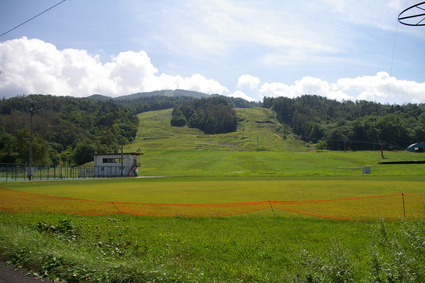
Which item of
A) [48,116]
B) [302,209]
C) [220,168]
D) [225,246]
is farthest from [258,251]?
[48,116]

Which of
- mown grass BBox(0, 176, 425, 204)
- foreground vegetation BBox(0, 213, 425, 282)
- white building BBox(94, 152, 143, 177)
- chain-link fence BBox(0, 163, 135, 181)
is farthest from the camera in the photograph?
white building BBox(94, 152, 143, 177)

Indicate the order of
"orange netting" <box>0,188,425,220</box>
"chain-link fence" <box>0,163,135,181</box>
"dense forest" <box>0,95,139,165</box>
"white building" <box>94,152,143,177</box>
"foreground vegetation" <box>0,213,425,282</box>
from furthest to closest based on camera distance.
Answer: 1. "dense forest" <box>0,95,139,165</box>
2. "white building" <box>94,152,143,177</box>
3. "chain-link fence" <box>0,163,135,181</box>
4. "orange netting" <box>0,188,425,220</box>
5. "foreground vegetation" <box>0,213,425,282</box>

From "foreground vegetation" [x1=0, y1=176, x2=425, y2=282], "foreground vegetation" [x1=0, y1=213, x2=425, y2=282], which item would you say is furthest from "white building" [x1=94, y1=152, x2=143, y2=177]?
"foreground vegetation" [x1=0, y1=213, x2=425, y2=282]

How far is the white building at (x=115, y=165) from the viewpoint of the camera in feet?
278

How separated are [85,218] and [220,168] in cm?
8328

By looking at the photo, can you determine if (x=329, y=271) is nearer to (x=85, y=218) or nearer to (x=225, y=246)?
(x=225, y=246)

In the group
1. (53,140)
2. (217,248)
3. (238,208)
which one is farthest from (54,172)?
(53,140)

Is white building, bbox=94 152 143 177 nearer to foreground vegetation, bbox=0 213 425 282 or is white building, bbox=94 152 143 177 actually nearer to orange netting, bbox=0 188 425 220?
orange netting, bbox=0 188 425 220

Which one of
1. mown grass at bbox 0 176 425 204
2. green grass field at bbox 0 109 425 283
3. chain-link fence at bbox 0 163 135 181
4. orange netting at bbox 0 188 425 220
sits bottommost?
chain-link fence at bbox 0 163 135 181

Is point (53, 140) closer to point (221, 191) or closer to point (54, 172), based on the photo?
point (54, 172)

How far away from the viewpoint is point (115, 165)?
282 feet

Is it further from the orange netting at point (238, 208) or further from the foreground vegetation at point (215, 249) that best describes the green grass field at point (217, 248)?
the orange netting at point (238, 208)

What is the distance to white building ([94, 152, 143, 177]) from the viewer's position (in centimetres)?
Answer: 8469

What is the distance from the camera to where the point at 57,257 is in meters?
8.55
